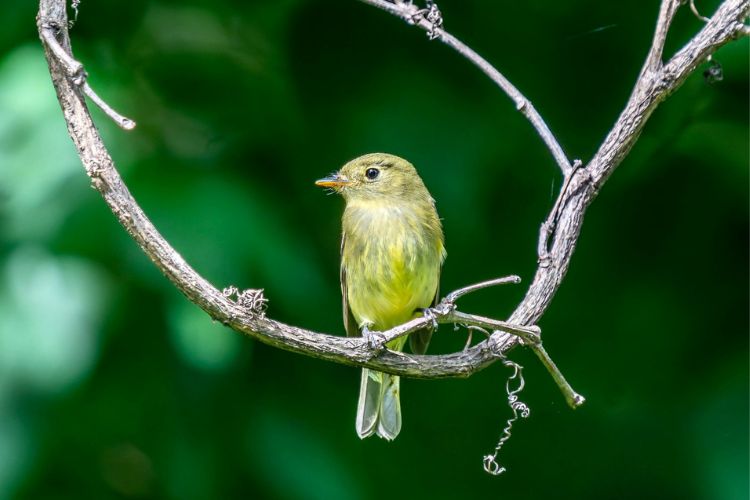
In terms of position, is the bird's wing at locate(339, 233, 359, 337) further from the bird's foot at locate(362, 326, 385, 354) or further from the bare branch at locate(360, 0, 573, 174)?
the bird's foot at locate(362, 326, 385, 354)

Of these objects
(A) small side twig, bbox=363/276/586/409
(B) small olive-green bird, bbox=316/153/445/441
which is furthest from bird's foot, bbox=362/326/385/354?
(B) small olive-green bird, bbox=316/153/445/441

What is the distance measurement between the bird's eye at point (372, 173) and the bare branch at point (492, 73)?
93 centimetres

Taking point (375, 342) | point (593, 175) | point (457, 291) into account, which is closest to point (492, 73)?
point (593, 175)

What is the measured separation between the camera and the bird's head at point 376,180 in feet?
14.4

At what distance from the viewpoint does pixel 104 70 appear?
14.6 ft

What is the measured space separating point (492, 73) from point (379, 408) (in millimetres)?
1593

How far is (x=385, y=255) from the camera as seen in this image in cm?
425

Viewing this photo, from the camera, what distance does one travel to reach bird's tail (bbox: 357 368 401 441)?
14.4 feet

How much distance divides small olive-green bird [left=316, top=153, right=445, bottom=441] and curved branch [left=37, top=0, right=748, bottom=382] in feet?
3.24

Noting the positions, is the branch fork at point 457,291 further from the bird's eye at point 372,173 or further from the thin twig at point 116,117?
the bird's eye at point 372,173

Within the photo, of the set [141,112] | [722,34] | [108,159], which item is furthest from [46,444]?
[722,34]

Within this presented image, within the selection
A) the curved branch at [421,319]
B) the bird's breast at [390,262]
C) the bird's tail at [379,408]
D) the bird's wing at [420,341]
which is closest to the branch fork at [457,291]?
the curved branch at [421,319]

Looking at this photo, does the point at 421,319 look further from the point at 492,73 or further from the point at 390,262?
the point at 390,262

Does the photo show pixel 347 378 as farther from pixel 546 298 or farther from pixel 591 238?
pixel 546 298
